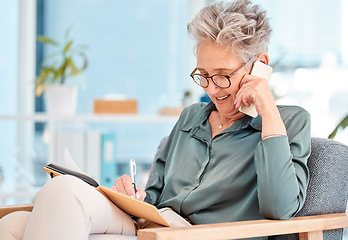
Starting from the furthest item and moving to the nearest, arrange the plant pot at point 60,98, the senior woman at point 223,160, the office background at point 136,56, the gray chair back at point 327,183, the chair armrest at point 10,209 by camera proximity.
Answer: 1. the office background at point 136,56
2. the plant pot at point 60,98
3. the chair armrest at point 10,209
4. the gray chair back at point 327,183
5. the senior woman at point 223,160

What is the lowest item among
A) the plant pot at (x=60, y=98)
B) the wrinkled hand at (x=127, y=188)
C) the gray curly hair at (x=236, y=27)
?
the wrinkled hand at (x=127, y=188)

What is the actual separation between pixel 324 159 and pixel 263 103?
0.28 meters

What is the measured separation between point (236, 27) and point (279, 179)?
48cm

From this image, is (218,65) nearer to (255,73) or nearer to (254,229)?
(255,73)

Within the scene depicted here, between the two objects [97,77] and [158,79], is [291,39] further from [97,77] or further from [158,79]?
[97,77]

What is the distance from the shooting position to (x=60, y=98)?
326 centimetres

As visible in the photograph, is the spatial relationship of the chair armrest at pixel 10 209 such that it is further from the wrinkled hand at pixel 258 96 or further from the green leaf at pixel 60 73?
the green leaf at pixel 60 73

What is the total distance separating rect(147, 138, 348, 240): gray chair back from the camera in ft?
5.19

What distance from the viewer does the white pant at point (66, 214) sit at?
4.22 ft

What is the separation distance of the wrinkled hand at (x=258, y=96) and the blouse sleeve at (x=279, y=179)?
0.10m

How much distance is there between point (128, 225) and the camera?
1.53 meters

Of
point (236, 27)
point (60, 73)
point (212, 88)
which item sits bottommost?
point (60, 73)

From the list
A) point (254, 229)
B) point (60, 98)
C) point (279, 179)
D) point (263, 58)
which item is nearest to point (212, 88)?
point (263, 58)

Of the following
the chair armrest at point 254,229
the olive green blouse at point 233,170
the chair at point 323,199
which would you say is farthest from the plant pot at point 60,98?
the chair armrest at point 254,229
